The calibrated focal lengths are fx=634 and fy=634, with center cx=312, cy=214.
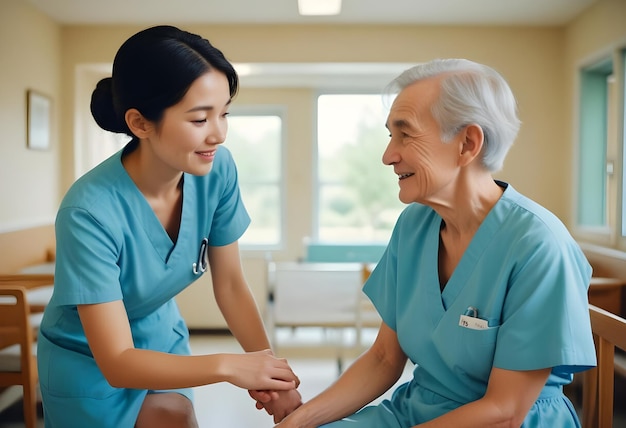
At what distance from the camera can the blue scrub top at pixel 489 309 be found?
1122 mm

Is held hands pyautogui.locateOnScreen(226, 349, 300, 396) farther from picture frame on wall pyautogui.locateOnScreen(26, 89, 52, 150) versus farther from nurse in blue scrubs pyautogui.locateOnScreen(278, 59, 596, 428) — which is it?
picture frame on wall pyautogui.locateOnScreen(26, 89, 52, 150)

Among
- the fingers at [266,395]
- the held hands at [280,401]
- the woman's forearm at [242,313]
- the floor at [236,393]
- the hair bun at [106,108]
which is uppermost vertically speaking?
the hair bun at [106,108]

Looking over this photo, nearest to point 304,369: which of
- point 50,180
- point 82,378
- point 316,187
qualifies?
point 316,187

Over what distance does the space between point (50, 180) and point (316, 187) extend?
7.96 feet

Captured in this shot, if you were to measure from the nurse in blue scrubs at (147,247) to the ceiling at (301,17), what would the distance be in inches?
135

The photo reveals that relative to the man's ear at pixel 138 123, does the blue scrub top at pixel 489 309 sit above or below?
below

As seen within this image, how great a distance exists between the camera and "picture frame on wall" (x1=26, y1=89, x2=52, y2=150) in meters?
4.57

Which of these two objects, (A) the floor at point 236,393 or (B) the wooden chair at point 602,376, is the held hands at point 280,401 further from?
(A) the floor at point 236,393

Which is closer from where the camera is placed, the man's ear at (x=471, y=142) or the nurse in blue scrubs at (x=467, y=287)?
the nurse in blue scrubs at (x=467, y=287)

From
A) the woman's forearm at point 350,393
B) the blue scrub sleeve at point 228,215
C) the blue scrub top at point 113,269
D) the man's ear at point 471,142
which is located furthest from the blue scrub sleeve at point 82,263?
the man's ear at point 471,142

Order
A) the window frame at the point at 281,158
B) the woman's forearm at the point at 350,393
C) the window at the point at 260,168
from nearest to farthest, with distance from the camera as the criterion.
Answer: the woman's forearm at the point at 350,393, the window frame at the point at 281,158, the window at the point at 260,168

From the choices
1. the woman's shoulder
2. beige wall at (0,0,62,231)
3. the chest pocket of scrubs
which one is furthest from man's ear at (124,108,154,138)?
beige wall at (0,0,62,231)

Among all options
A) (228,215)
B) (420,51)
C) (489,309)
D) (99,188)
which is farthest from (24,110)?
(489,309)

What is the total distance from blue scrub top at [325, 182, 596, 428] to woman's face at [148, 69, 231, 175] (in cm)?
48
